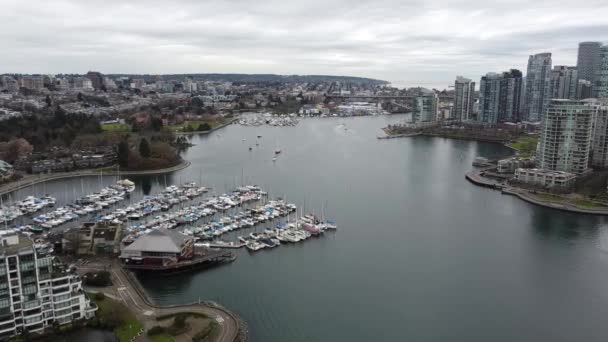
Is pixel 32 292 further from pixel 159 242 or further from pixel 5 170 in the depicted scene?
pixel 5 170

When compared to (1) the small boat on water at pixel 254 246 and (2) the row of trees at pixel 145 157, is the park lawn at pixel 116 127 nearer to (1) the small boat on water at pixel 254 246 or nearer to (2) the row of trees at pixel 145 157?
(2) the row of trees at pixel 145 157

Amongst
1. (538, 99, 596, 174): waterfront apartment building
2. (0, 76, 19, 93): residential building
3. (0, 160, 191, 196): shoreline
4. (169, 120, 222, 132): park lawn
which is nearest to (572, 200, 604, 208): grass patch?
(538, 99, 596, 174): waterfront apartment building

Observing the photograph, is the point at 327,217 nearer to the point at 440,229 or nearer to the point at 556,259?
the point at 440,229

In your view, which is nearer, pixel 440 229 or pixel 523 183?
pixel 440 229

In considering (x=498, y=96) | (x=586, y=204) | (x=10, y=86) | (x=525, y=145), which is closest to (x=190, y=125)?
(x=525, y=145)

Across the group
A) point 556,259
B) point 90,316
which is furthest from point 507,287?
point 90,316
